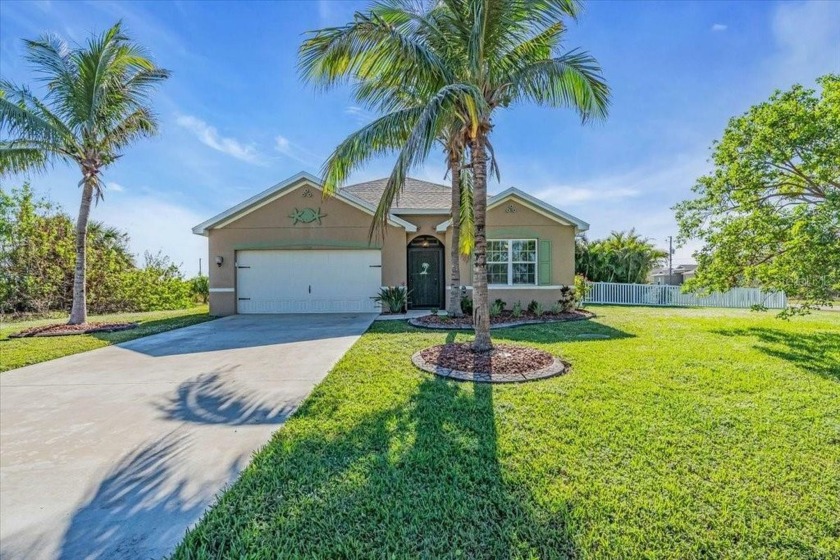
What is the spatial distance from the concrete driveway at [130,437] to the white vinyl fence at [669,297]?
15255 mm

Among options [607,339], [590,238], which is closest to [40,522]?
[607,339]

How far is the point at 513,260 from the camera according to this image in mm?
13562

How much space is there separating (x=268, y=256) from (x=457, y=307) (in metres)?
7.46

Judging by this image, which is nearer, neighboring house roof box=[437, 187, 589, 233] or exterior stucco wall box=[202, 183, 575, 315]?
neighboring house roof box=[437, 187, 589, 233]

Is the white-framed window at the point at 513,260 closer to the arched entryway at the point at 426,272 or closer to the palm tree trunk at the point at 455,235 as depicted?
the arched entryway at the point at 426,272

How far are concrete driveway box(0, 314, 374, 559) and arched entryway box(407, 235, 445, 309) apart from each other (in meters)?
7.34

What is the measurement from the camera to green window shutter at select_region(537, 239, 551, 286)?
13383 mm

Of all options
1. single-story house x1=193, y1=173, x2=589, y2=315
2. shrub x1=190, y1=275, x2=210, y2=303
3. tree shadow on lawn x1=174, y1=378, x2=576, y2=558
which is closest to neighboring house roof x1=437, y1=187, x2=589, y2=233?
single-story house x1=193, y1=173, x2=589, y2=315

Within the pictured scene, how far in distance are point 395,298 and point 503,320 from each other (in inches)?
157

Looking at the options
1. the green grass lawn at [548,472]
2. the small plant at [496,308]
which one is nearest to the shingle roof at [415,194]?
the small plant at [496,308]

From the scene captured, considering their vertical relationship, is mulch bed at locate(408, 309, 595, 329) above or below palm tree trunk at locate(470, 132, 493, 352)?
below

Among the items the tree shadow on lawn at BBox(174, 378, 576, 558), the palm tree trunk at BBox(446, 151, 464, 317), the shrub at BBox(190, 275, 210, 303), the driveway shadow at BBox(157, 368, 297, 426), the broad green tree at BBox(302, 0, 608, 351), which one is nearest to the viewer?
the tree shadow on lawn at BBox(174, 378, 576, 558)

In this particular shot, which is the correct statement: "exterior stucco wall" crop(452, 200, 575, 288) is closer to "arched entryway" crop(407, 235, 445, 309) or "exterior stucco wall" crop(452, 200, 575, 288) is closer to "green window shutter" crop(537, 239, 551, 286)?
"green window shutter" crop(537, 239, 551, 286)

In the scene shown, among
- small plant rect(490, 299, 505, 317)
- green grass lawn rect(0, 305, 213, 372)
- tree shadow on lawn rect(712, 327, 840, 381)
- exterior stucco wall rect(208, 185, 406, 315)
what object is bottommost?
green grass lawn rect(0, 305, 213, 372)
